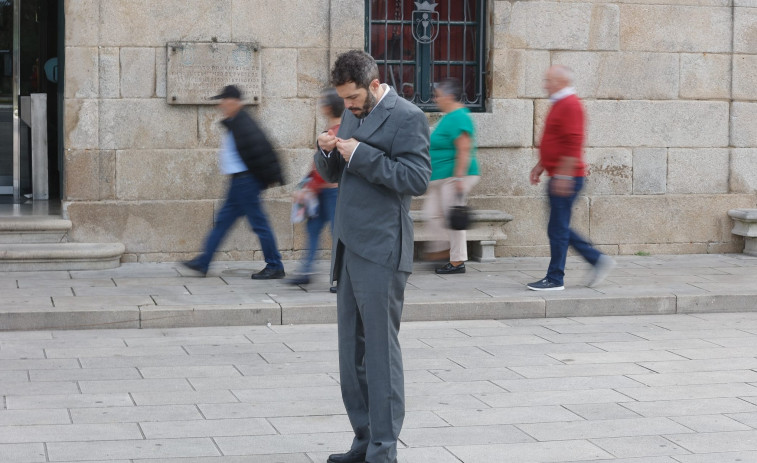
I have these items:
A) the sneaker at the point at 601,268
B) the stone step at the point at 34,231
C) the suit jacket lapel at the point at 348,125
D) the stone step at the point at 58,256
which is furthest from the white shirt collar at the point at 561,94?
the suit jacket lapel at the point at 348,125

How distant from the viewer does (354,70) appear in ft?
15.0

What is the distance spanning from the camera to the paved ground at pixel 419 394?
17.0 feet

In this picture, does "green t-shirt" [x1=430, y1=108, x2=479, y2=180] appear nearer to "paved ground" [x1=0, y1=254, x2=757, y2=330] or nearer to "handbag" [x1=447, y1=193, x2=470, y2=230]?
"handbag" [x1=447, y1=193, x2=470, y2=230]

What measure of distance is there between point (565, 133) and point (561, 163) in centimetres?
24

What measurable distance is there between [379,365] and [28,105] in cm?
896

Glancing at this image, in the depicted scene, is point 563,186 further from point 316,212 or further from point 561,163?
point 316,212

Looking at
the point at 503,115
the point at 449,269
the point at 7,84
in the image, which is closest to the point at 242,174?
the point at 449,269

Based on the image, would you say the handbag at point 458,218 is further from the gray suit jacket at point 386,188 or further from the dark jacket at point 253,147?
the gray suit jacket at point 386,188

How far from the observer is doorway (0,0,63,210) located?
12328mm

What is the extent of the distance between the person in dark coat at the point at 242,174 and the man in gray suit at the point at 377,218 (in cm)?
455

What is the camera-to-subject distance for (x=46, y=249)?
32.1 ft

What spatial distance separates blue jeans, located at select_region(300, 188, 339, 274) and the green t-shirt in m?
0.96

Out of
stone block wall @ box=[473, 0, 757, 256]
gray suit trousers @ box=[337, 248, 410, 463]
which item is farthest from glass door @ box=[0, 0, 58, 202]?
gray suit trousers @ box=[337, 248, 410, 463]

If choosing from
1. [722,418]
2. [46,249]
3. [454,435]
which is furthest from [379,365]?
[46,249]
